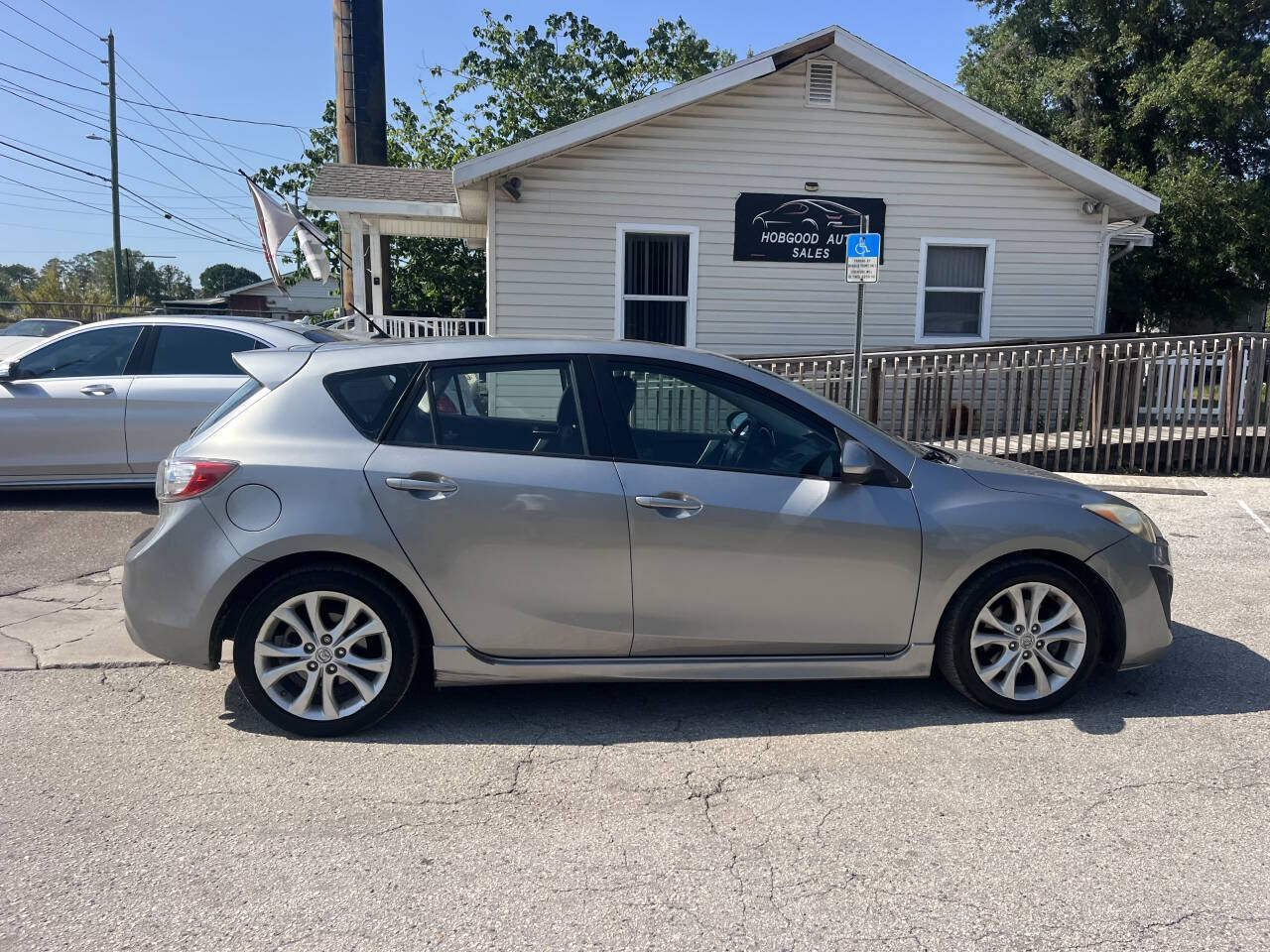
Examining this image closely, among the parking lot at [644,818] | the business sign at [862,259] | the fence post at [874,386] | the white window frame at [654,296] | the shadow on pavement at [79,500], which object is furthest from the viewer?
the white window frame at [654,296]

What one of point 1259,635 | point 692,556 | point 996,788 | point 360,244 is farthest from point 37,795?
point 360,244

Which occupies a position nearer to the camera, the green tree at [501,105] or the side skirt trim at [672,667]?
the side skirt trim at [672,667]

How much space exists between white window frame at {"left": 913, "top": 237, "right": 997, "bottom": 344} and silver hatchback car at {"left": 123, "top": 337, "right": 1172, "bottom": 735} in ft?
29.7

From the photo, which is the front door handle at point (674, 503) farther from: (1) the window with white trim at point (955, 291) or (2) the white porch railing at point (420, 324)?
(2) the white porch railing at point (420, 324)

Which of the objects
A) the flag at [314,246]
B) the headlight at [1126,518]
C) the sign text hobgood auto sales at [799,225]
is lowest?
the headlight at [1126,518]

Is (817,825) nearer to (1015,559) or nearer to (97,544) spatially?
(1015,559)

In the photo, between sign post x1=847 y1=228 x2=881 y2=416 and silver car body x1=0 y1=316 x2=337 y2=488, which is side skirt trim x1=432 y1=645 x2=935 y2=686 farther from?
silver car body x1=0 y1=316 x2=337 y2=488

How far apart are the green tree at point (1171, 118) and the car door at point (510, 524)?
69.6 feet

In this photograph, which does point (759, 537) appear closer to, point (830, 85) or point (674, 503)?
point (674, 503)

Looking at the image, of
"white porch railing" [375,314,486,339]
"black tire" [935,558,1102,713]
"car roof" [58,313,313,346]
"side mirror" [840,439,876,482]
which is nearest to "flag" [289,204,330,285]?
"white porch railing" [375,314,486,339]

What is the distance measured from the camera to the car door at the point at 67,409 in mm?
7652

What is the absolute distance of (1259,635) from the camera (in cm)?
520

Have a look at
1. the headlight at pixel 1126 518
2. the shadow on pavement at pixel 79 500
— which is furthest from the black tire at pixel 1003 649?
the shadow on pavement at pixel 79 500

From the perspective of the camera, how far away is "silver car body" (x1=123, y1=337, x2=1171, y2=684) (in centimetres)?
376
